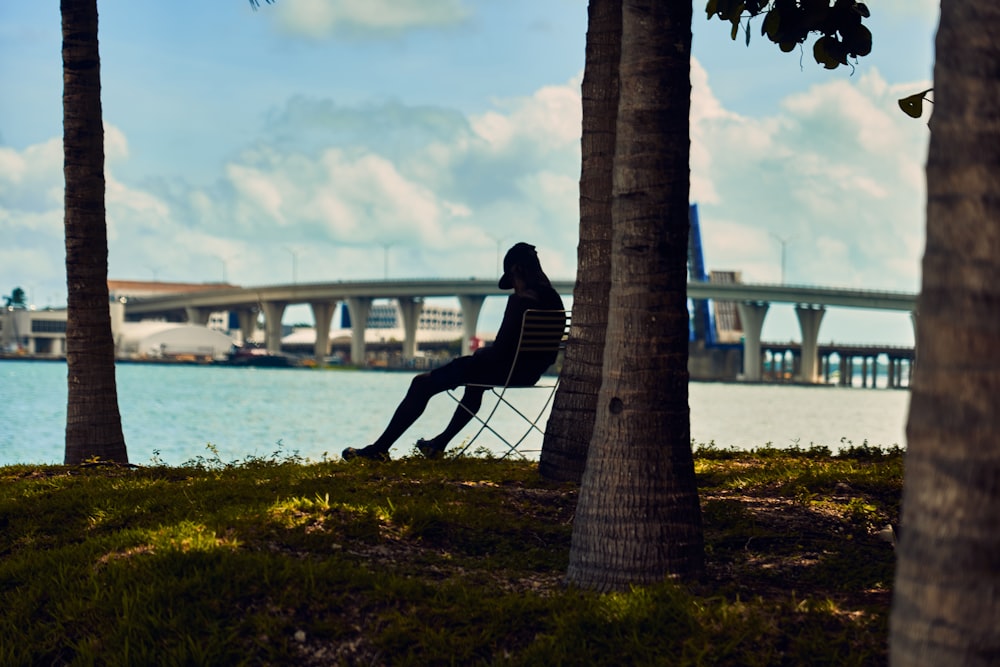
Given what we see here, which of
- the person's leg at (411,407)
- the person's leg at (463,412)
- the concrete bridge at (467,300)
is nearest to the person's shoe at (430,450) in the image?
the person's leg at (463,412)

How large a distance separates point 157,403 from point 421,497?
40.2 m

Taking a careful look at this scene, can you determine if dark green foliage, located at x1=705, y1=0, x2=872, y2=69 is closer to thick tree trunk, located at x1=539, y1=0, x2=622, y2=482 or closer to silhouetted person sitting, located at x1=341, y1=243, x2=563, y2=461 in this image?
thick tree trunk, located at x1=539, y1=0, x2=622, y2=482

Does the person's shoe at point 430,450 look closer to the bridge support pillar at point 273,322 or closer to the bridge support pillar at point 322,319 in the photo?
the bridge support pillar at point 322,319

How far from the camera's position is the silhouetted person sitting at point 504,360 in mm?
8531

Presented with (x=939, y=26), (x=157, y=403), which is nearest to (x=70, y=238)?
(x=939, y=26)

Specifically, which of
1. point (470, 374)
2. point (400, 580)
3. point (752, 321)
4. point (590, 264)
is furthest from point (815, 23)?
point (752, 321)

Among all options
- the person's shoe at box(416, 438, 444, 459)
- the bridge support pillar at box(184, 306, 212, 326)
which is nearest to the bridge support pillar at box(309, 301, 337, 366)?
the bridge support pillar at box(184, 306, 212, 326)

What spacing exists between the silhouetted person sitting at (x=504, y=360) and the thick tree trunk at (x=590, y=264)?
513 millimetres

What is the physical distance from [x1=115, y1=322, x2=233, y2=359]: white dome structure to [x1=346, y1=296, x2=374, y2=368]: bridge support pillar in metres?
28.4

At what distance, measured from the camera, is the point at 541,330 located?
8648 mm

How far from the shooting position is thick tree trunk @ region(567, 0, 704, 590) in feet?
17.3

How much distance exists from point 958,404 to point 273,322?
11134 centimetres

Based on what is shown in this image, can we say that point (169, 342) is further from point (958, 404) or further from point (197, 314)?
point (958, 404)

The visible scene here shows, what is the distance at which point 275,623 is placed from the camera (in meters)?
4.75
